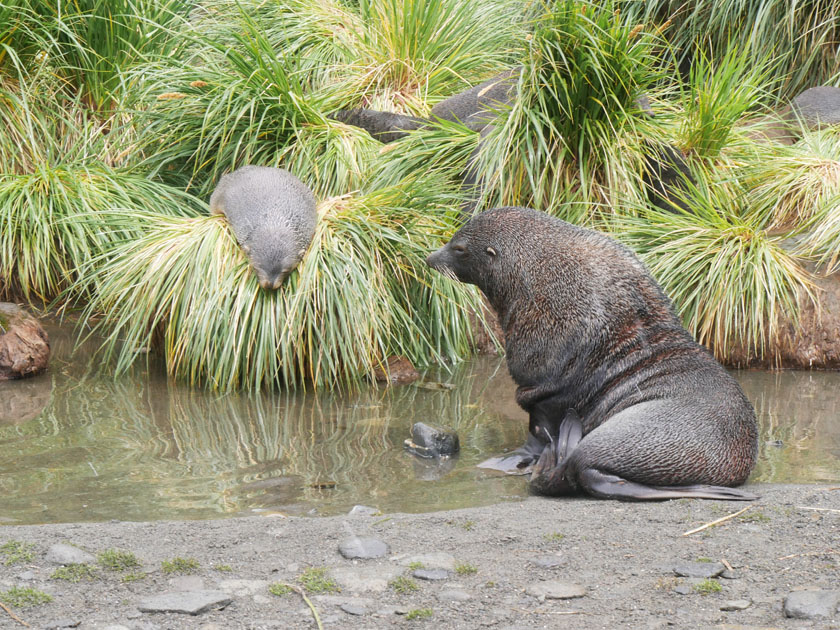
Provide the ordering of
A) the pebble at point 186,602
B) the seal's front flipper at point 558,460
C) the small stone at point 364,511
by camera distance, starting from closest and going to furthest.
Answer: the pebble at point 186,602 → the small stone at point 364,511 → the seal's front flipper at point 558,460

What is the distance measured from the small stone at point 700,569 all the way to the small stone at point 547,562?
1.11 ft

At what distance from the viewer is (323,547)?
294cm

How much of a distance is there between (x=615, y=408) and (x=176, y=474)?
190cm

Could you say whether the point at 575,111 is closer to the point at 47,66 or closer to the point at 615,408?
the point at 615,408

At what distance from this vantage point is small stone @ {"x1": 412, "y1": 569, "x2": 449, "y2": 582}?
8.89 feet

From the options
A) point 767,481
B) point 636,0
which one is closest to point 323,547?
point 767,481

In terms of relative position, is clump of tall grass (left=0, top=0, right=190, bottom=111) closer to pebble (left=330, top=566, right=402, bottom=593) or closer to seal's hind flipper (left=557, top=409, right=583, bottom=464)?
seal's hind flipper (left=557, top=409, right=583, bottom=464)

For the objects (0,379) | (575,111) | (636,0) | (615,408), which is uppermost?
(636,0)

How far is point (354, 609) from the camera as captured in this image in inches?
98.3

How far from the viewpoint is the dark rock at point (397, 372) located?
5.72 meters

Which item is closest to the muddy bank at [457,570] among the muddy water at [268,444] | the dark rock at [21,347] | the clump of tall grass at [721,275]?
the muddy water at [268,444]

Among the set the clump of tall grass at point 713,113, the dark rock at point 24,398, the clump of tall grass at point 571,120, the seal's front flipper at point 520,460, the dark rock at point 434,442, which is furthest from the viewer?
the clump of tall grass at point 713,113

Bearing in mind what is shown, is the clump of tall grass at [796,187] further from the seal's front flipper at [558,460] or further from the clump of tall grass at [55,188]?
the clump of tall grass at [55,188]

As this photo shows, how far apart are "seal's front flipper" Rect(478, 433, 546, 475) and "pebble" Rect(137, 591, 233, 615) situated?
6.07 feet
